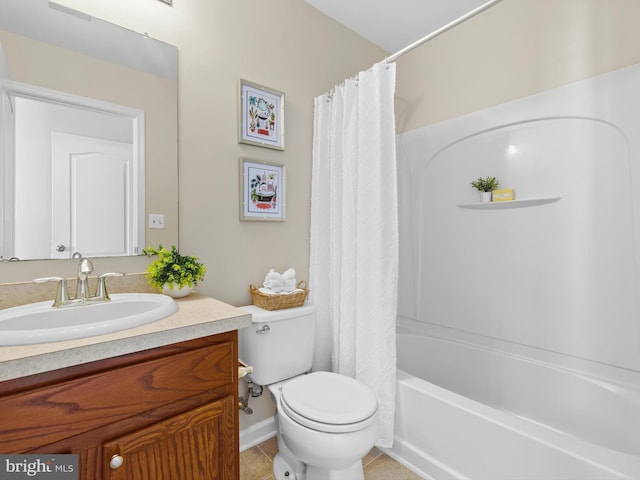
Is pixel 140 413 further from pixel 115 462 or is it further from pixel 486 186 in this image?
pixel 486 186

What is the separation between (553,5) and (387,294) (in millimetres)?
1906

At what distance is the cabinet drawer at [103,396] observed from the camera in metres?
0.73

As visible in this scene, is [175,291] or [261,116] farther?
[261,116]

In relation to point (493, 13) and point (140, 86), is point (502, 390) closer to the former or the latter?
point (493, 13)

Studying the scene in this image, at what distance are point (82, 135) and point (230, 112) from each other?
667mm

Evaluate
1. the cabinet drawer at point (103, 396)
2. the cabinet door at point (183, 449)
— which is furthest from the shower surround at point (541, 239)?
the cabinet drawer at point (103, 396)

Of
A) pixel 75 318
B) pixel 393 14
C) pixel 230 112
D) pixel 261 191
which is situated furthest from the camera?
pixel 393 14

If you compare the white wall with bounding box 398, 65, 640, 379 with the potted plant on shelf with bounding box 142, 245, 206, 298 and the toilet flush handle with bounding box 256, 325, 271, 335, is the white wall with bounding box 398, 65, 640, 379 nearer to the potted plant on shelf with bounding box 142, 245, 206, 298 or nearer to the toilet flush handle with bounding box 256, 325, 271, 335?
the toilet flush handle with bounding box 256, 325, 271, 335

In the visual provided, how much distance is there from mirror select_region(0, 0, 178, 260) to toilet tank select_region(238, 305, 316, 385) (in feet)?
1.88

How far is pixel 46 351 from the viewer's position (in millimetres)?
741

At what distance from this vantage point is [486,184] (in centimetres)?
207

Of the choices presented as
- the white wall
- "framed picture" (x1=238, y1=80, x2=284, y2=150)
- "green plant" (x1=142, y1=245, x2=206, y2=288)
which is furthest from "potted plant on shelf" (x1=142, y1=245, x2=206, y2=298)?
the white wall

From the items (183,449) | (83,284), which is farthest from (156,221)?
(183,449)

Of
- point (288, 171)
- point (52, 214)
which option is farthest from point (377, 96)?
point (52, 214)
